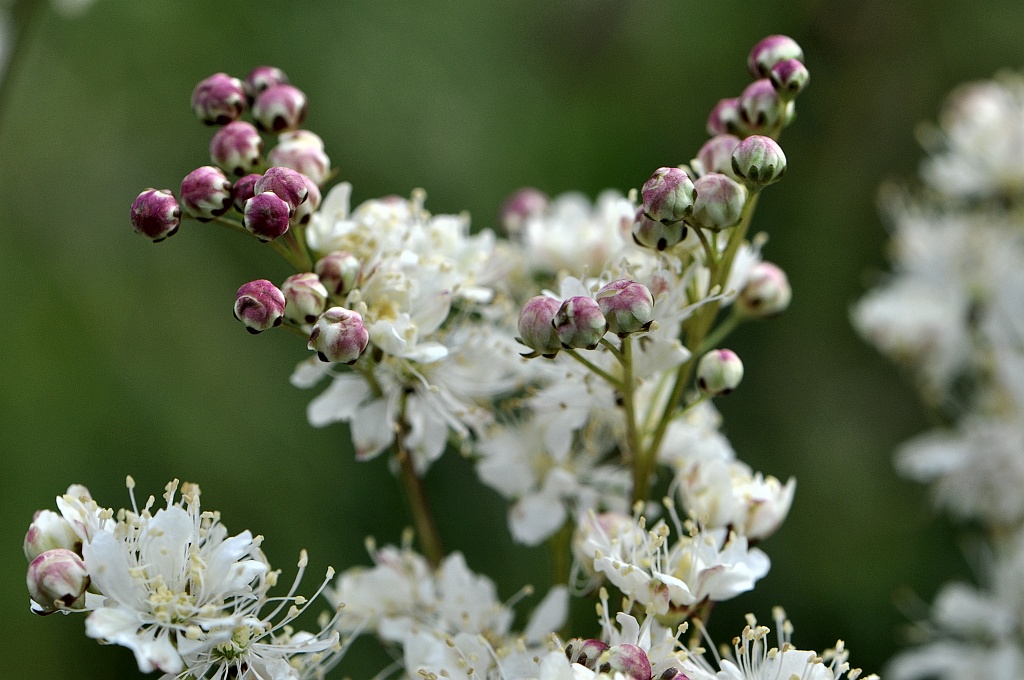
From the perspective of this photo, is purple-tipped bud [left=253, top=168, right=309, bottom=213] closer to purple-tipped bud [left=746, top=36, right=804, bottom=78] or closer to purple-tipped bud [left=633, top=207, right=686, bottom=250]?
purple-tipped bud [left=633, top=207, right=686, bottom=250]

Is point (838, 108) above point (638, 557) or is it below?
above

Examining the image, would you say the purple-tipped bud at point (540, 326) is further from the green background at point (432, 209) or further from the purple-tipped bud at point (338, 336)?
the green background at point (432, 209)

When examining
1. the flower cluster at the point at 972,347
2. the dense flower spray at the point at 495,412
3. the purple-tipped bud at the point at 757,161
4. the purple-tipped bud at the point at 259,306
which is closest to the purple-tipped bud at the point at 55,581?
the dense flower spray at the point at 495,412

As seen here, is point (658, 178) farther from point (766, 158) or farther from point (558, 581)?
point (558, 581)

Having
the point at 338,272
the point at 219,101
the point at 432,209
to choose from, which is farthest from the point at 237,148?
the point at 432,209

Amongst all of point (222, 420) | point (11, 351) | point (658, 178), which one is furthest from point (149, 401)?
point (658, 178)

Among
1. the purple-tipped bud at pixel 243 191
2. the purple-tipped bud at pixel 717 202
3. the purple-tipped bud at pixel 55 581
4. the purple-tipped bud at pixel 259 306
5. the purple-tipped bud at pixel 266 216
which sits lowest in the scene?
the purple-tipped bud at pixel 55 581
